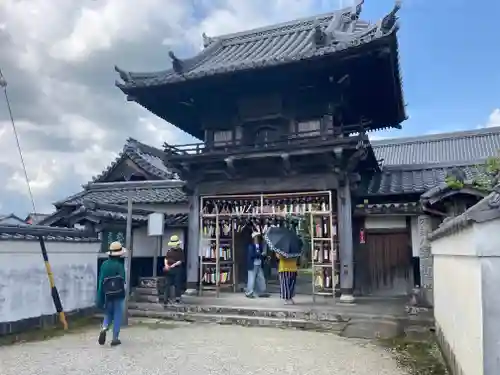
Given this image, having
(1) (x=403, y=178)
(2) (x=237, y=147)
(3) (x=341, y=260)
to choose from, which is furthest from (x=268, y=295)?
(1) (x=403, y=178)

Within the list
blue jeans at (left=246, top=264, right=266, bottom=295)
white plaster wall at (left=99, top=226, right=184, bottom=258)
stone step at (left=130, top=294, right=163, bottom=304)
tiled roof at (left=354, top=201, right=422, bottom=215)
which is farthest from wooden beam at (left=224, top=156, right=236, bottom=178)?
stone step at (left=130, top=294, right=163, bottom=304)

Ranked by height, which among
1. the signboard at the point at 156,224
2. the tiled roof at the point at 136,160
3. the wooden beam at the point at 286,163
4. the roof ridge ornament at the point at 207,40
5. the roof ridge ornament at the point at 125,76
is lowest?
the signboard at the point at 156,224

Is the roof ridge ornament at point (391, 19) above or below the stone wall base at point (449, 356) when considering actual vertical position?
above

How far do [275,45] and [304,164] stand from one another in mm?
4718

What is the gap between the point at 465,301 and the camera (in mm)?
4438

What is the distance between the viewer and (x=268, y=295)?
492 inches

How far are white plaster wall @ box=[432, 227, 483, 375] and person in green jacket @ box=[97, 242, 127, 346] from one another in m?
5.13

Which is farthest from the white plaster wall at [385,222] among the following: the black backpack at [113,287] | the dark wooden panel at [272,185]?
the black backpack at [113,287]

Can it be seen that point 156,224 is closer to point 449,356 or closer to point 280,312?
point 280,312

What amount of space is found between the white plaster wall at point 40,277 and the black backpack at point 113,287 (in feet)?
7.76

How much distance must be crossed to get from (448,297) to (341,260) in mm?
5087

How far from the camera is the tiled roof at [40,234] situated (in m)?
8.49

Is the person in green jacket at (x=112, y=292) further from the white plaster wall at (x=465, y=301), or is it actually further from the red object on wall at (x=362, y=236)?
the red object on wall at (x=362, y=236)

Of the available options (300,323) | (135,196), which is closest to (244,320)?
(300,323)
